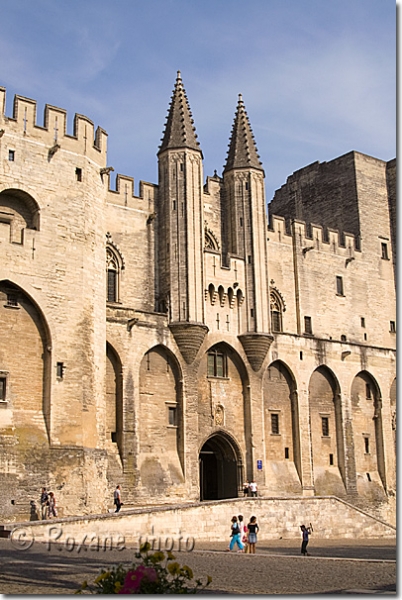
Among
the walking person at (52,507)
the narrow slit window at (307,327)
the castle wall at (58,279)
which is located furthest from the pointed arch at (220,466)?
the walking person at (52,507)

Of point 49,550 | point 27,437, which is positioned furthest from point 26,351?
point 49,550

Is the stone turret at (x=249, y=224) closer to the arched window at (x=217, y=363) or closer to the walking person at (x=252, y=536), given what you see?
the arched window at (x=217, y=363)

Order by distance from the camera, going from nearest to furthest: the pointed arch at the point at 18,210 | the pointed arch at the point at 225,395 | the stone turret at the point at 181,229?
the pointed arch at the point at 18,210
the stone turret at the point at 181,229
the pointed arch at the point at 225,395

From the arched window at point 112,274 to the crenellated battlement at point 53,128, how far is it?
14.4 ft

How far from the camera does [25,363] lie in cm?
2630

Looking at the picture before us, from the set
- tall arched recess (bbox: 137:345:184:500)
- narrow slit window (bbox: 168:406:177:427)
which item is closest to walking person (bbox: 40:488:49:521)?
tall arched recess (bbox: 137:345:184:500)

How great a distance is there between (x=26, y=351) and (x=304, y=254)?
18914mm

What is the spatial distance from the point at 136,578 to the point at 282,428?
29.7m

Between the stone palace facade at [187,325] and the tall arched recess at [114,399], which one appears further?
the tall arched recess at [114,399]

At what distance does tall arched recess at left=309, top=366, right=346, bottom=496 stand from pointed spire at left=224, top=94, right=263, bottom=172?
10527 mm

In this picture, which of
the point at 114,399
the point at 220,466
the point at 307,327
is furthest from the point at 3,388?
the point at 307,327

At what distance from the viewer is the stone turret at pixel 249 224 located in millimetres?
36125

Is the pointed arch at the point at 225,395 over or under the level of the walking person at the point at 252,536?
over

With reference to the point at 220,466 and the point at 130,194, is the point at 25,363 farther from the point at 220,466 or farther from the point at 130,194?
the point at 220,466
